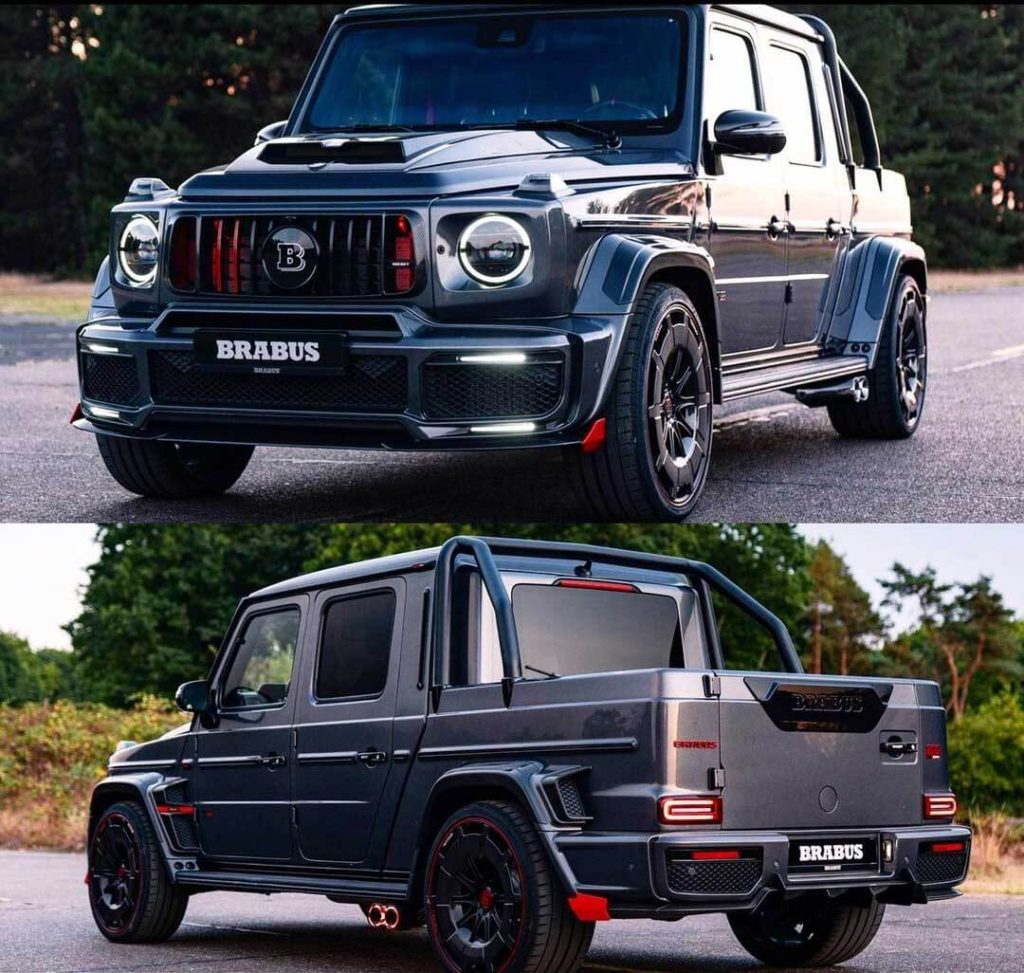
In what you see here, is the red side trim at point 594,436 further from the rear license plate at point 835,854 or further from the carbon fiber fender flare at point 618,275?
the rear license plate at point 835,854

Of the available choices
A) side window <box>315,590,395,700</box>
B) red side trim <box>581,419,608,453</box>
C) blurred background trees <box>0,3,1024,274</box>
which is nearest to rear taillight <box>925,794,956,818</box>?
red side trim <box>581,419,608,453</box>

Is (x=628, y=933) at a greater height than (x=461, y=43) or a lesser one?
lesser

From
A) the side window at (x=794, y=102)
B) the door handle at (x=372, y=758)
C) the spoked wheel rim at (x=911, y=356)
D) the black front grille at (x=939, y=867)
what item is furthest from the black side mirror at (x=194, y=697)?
the spoked wheel rim at (x=911, y=356)

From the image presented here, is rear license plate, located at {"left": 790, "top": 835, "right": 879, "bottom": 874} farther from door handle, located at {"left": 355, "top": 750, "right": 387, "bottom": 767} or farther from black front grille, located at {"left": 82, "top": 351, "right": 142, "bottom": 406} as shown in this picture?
black front grille, located at {"left": 82, "top": 351, "right": 142, "bottom": 406}

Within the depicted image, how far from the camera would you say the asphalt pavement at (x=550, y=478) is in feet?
28.4

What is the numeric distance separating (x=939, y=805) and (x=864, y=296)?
5.09 metres

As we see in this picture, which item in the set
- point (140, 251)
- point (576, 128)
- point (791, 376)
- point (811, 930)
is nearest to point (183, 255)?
point (140, 251)

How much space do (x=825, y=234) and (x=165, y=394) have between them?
4.51 meters

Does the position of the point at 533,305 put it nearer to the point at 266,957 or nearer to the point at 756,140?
the point at 756,140

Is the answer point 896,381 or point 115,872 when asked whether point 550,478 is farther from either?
point 115,872

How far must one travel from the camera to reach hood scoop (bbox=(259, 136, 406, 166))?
296 inches

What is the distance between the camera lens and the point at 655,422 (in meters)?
7.52

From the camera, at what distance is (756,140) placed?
846 cm

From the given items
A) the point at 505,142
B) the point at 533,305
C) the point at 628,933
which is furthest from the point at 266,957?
the point at 505,142
